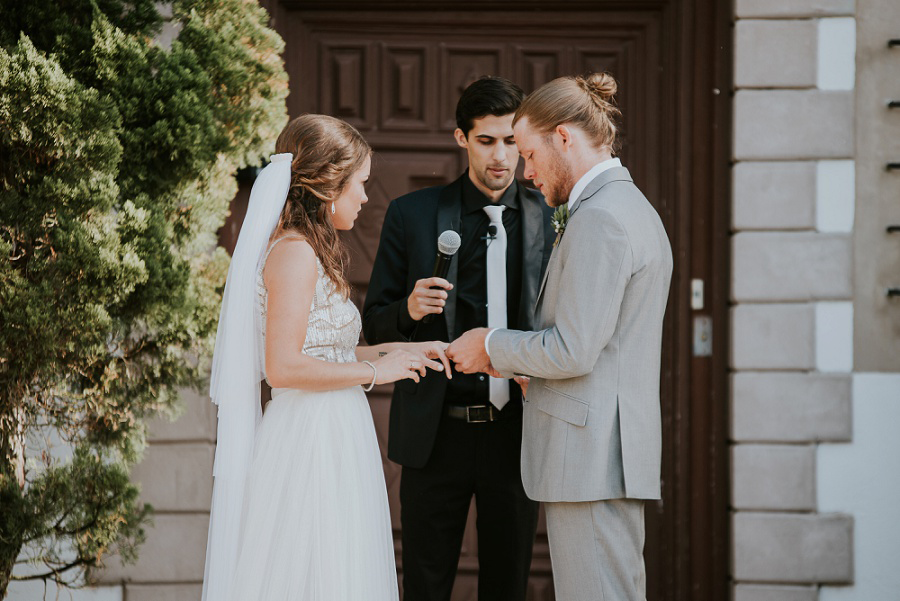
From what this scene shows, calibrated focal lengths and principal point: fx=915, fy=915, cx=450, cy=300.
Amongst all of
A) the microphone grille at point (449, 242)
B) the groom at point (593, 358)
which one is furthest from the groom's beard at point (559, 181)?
the microphone grille at point (449, 242)

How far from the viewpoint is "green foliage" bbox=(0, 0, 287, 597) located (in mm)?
2730

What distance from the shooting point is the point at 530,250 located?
10.8 feet

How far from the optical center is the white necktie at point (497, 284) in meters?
3.19

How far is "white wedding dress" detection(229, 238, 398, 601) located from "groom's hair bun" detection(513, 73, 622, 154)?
2.69 ft

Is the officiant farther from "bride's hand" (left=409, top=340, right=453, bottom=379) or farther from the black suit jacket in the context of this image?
"bride's hand" (left=409, top=340, right=453, bottom=379)

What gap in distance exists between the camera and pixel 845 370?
4.34 m

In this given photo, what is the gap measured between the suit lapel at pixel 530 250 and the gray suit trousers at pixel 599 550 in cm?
74

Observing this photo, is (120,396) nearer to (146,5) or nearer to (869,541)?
(146,5)

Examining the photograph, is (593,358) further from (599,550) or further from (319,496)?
(319,496)

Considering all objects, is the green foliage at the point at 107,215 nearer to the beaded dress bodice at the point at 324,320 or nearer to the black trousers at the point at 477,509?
the beaded dress bodice at the point at 324,320

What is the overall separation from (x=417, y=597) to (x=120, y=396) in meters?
1.25

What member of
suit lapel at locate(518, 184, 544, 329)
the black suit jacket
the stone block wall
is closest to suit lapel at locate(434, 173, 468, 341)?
the black suit jacket

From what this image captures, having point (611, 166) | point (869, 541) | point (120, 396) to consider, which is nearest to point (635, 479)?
point (611, 166)

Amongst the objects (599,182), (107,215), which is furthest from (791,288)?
(107,215)
